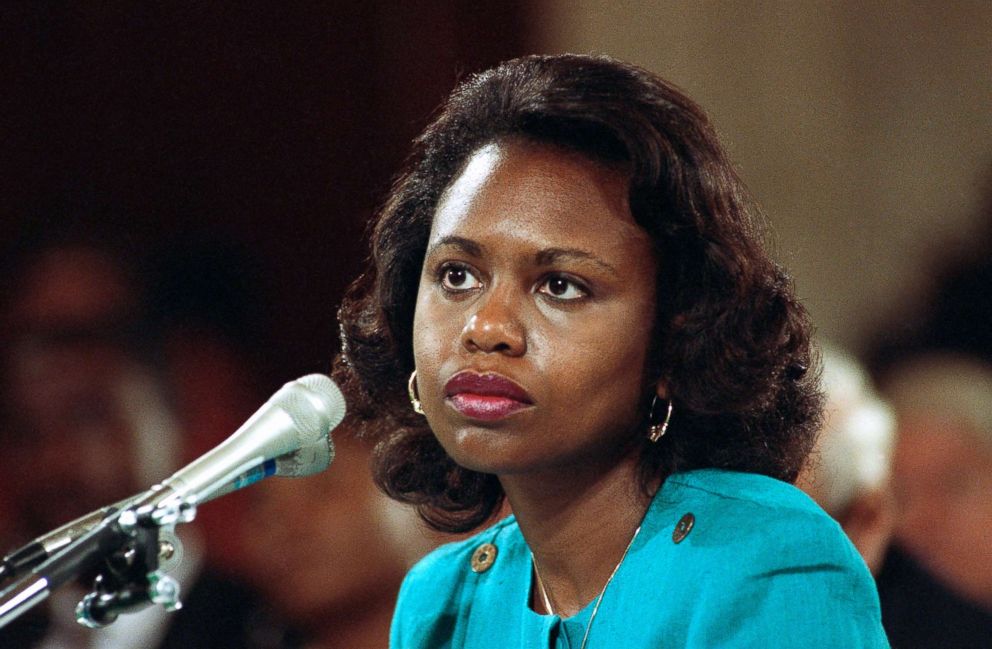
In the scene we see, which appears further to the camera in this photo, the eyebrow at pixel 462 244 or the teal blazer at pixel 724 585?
the eyebrow at pixel 462 244

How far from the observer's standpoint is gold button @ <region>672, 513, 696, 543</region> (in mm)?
2102

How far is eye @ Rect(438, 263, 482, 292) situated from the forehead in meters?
0.05

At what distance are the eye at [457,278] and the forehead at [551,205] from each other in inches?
2.1

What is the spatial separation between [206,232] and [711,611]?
9.36 feet

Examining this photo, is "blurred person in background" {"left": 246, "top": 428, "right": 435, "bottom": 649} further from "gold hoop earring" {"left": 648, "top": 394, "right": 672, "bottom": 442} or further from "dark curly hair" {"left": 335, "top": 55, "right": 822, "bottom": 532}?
"gold hoop earring" {"left": 648, "top": 394, "right": 672, "bottom": 442}

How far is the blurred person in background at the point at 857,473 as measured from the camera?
3.59 m

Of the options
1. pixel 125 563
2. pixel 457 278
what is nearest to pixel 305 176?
pixel 457 278

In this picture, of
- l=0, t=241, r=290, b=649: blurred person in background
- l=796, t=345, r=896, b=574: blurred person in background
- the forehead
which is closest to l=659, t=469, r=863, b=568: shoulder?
the forehead

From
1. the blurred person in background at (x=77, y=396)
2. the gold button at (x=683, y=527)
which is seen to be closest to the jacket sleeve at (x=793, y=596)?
the gold button at (x=683, y=527)

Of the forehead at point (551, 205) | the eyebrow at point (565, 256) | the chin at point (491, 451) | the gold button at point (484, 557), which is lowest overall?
the gold button at point (484, 557)

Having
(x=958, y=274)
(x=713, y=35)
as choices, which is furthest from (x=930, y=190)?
(x=713, y=35)

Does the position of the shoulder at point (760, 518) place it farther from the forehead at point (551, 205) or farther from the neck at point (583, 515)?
the forehead at point (551, 205)

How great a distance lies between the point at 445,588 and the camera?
8.30 ft

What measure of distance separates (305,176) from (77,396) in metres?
1.04
